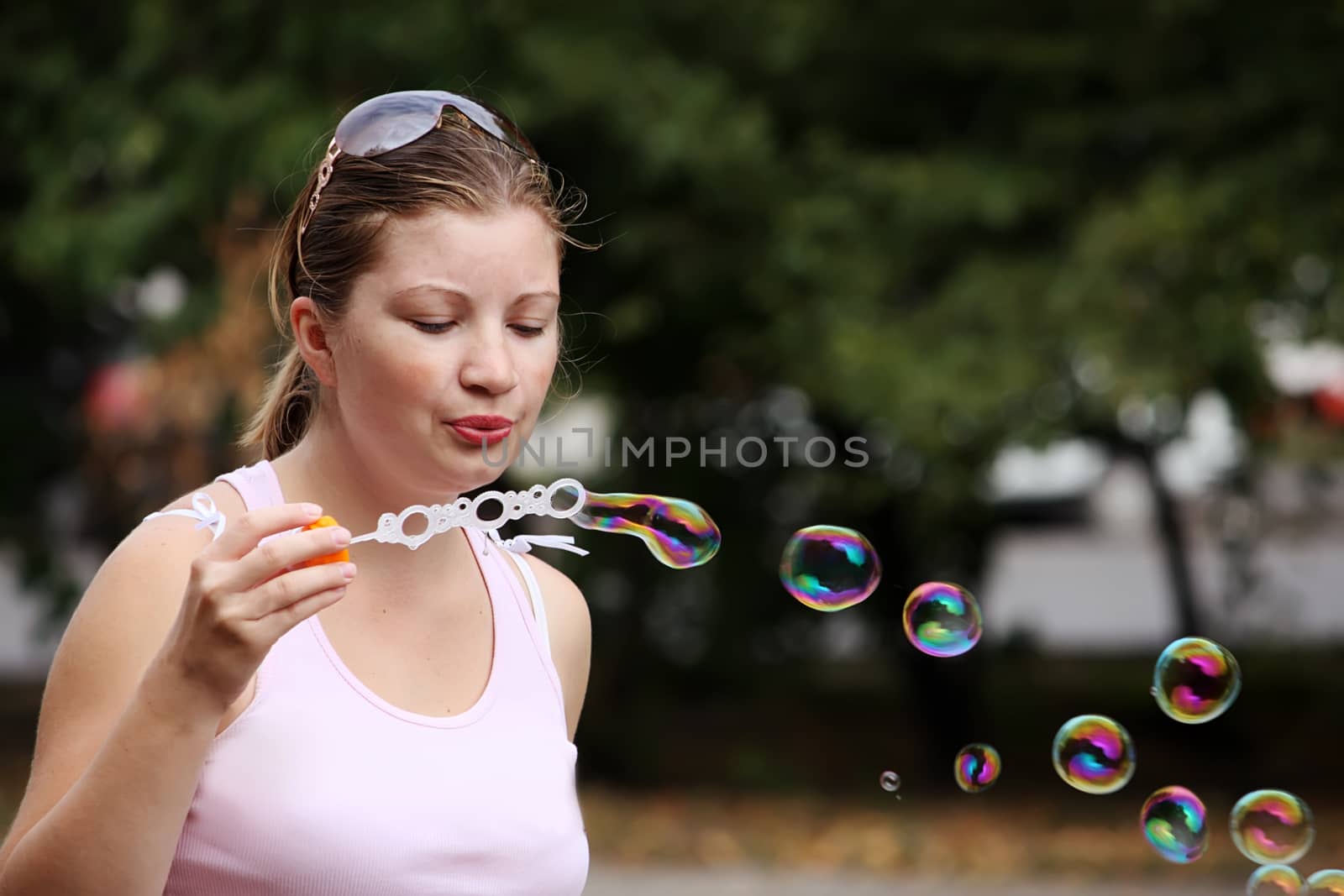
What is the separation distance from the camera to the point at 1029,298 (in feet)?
22.8

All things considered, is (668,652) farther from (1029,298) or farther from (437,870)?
(437,870)

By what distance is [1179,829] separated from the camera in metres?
2.71

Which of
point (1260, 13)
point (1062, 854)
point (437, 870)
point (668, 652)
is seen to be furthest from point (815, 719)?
point (437, 870)

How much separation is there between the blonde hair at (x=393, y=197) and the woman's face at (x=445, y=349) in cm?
2

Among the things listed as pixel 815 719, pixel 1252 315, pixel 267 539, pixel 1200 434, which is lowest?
pixel 267 539

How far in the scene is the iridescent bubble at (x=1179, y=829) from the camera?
271 centimetres

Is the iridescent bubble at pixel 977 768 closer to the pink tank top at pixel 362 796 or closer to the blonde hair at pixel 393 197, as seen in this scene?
the pink tank top at pixel 362 796

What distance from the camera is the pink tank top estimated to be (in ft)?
5.58

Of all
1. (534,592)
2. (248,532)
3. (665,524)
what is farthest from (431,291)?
(665,524)

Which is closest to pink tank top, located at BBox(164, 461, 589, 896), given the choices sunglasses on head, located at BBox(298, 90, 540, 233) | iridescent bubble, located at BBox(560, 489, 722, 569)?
sunglasses on head, located at BBox(298, 90, 540, 233)

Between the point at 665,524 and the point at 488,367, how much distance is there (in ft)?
2.44

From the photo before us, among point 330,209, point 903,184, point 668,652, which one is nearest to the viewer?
point 330,209

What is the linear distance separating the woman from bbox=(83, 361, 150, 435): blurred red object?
6998 mm

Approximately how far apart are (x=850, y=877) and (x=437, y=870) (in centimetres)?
544
